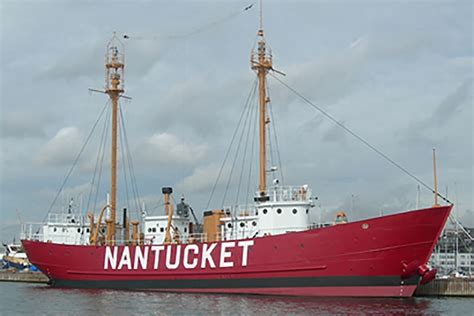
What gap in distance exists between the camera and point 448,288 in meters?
26.6

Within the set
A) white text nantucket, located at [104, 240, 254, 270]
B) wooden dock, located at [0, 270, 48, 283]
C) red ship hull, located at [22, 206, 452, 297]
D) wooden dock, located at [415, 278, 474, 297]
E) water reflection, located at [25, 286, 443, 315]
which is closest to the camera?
water reflection, located at [25, 286, 443, 315]

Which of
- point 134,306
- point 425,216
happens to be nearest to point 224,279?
point 134,306

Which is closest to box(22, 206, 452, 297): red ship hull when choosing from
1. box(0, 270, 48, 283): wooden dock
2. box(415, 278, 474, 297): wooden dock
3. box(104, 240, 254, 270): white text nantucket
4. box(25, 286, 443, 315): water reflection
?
box(104, 240, 254, 270): white text nantucket

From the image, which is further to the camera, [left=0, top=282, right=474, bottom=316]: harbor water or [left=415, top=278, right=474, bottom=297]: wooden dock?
[left=415, top=278, right=474, bottom=297]: wooden dock

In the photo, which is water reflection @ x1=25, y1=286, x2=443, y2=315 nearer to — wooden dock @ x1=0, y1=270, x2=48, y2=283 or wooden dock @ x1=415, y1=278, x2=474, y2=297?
wooden dock @ x1=415, y1=278, x2=474, y2=297

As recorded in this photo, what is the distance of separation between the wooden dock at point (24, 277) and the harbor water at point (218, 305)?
1449cm

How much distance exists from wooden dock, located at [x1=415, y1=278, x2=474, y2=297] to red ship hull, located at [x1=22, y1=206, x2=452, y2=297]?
4656 millimetres

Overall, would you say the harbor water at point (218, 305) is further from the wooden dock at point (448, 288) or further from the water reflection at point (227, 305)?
the wooden dock at point (448, 288)

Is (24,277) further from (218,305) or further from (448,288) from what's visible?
(448,288)

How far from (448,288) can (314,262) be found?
7782 mm

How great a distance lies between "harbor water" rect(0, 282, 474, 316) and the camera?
1983 cm

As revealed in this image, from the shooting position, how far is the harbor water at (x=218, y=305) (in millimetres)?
19828

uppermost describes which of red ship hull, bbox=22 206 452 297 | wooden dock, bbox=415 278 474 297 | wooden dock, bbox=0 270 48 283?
red ship hull, bbox=22 206 452 297

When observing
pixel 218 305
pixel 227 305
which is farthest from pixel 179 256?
pixel 227 305
